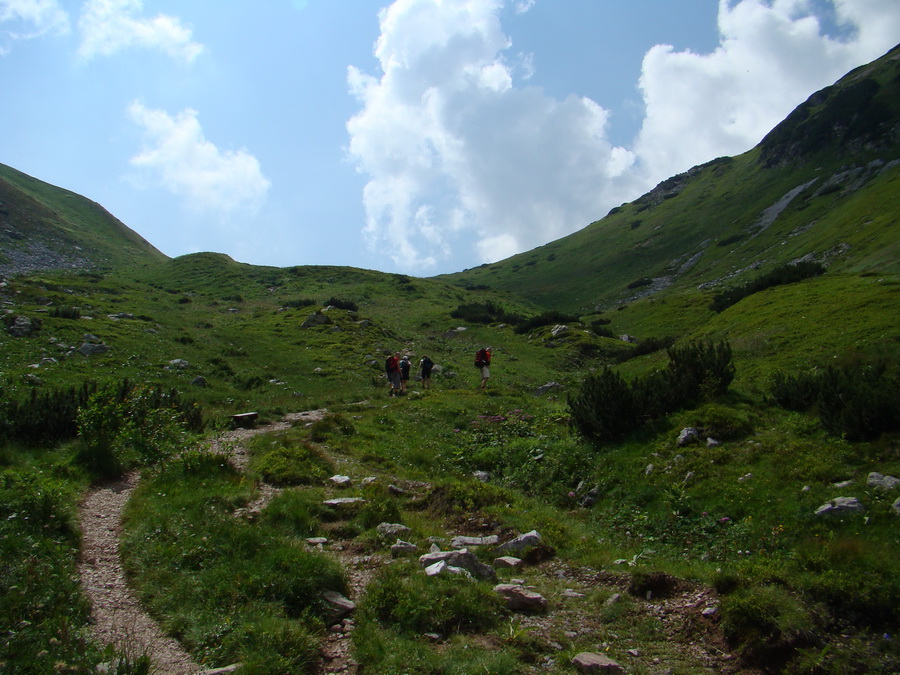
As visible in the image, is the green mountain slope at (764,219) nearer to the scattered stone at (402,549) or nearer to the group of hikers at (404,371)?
the group of hikers at (404,371)

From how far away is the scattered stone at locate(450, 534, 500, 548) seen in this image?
9.10 meters

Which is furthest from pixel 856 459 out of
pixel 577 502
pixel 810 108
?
pixel 810 108

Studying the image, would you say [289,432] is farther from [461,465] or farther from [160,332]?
[160,332]

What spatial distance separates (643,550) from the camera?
352 inches

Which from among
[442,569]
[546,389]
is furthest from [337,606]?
[546,389]

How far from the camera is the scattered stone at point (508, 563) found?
8297 mm

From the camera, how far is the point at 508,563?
834 cm

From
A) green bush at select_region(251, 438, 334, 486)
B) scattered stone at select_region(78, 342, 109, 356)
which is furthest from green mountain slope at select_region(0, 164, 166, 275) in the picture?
green bush at select_region(251, 438, 334, 486)

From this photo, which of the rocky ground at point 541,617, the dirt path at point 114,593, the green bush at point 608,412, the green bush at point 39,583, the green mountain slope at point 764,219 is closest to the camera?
the green bush at point 39,583

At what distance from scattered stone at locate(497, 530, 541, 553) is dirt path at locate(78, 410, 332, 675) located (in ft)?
12.4

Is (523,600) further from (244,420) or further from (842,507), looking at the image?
(244,420)

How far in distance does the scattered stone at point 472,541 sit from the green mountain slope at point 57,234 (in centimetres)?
6225

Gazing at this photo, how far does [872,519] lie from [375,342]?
33.3m

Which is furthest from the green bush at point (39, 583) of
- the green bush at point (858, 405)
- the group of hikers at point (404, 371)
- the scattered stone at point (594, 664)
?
the group of hikers at point (404, 371)
